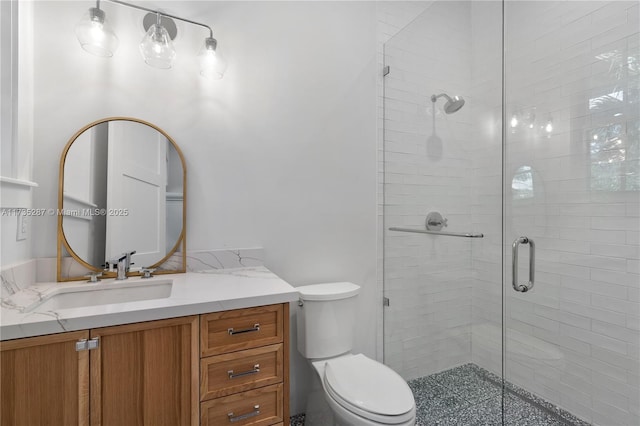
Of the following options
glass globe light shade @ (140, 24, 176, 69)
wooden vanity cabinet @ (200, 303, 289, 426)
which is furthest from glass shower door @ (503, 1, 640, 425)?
glass globe light shade @ (140, 24, 176, 69)

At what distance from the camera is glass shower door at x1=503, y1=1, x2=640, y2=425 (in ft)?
4.61

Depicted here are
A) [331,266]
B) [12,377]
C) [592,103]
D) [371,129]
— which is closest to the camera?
[12,377]

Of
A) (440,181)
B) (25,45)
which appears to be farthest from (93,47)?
(440,181)

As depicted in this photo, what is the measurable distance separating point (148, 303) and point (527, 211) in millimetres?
1756

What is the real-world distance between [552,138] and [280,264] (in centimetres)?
157

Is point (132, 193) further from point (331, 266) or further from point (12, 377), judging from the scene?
point (331, 266)

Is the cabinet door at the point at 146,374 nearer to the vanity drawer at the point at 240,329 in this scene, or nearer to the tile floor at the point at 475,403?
the vanity drawer at the point at 240,329

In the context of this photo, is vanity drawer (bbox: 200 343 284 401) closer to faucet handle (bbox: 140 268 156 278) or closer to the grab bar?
faucet handle (bbox: 140 268 156 278)

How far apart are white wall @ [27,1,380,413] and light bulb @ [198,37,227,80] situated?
0.06 m

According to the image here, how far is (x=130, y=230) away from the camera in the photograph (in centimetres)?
151

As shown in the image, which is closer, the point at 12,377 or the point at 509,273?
the point at 12,377

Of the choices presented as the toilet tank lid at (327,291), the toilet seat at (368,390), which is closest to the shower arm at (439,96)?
the toilet tank lid at (327,291)

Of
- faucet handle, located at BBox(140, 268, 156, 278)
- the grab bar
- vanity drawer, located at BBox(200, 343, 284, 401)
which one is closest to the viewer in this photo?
vanity drawer, located at BBox(200, 343, 284, 401)

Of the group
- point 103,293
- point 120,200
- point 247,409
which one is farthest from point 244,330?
point 120,200
